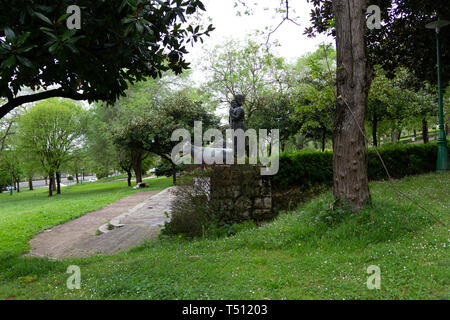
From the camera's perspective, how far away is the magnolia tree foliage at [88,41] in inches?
119

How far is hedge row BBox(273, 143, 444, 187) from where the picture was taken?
26.0 ft

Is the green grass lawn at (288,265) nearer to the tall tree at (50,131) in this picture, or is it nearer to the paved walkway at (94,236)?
the paved walkway at (94,236)

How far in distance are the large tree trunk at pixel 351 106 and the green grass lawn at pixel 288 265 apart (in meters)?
0.49

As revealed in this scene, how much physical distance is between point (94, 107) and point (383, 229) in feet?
96.5

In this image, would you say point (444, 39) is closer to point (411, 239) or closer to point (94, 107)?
point (411, 239)

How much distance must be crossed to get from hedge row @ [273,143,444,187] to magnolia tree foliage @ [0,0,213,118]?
4.24 m

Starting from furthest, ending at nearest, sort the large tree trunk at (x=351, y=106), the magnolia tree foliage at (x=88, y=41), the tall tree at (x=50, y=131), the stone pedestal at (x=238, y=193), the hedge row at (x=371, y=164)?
the tall tree at (x=50, y=131), the hedge row at (x=371, y=164), the stone pedestal at (x=238, y=193), the large tree trunk at (x=351, y=106), the magnolia tree foliage at (x=88, y=41)

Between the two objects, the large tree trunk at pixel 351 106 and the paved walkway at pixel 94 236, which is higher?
the large tree trunk at pixel 351 106

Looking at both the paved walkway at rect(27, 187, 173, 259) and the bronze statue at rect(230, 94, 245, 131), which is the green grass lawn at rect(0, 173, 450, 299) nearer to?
the paved walkway at rect(27, 187, 173, 259)

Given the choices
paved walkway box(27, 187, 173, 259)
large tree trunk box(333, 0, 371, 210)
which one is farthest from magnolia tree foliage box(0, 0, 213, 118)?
paved walkway box(27, 187, 173, 259)

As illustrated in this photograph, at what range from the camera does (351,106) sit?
17.3 feet

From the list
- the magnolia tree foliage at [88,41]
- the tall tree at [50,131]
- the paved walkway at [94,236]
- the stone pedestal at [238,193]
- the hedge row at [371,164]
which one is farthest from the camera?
the tall tree at [50,131]

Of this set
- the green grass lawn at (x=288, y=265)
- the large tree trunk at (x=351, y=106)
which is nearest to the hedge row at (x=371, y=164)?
the green grass lawn at (x=288, y=265)

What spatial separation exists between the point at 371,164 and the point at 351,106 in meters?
5.00
